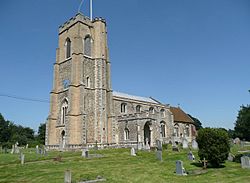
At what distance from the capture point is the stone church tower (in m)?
34.7

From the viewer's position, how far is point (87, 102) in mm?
36781

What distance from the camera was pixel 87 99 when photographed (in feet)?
121

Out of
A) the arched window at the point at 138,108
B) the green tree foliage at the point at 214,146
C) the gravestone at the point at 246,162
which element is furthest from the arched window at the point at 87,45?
the gravestone at the point at 246,162

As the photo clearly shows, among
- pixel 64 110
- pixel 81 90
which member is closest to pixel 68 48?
pixel 81 90

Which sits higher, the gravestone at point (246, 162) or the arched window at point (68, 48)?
the arched window at point (68, 48)

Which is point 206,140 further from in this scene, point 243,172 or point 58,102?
point 58,102

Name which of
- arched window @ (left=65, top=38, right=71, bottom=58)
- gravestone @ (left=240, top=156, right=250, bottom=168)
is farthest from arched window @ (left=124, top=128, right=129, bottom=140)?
gravestone @ (left=240, top=156, right=250, bottom=168)

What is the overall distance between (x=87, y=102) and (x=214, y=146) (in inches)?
903

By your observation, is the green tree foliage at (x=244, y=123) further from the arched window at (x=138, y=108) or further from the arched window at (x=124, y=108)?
the arched window at (x=124, y=108)

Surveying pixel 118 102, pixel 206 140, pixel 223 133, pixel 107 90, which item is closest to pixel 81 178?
pixel 206 140

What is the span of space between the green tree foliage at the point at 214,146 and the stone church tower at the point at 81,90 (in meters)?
19.8

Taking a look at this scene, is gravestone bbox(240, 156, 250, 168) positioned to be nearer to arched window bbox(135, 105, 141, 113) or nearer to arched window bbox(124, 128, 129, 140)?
arched window bbox(124, 128, 129, 140)

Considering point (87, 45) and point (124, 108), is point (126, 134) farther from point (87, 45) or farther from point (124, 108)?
point (87, 45)

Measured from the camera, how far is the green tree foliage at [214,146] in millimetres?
17562
